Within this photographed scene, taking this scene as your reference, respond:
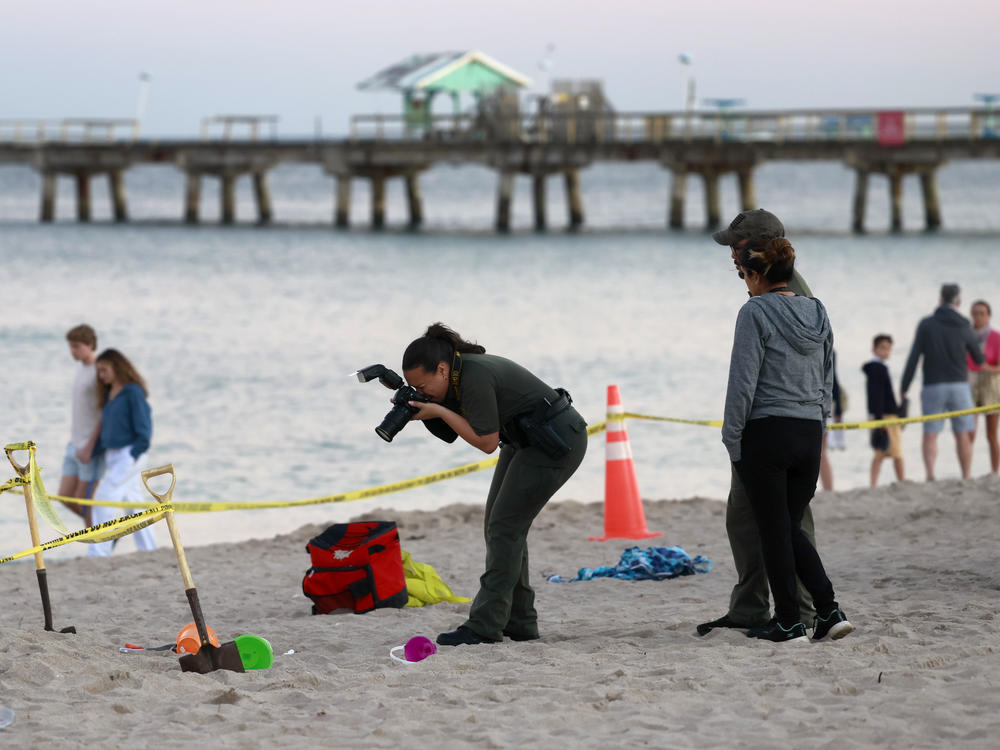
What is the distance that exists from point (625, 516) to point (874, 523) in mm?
1606

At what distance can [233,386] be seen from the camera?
1977 centimetres

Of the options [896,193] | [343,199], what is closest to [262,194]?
[343,199]

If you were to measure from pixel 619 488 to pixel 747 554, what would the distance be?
11.1 ft

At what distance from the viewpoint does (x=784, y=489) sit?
16.4 feet

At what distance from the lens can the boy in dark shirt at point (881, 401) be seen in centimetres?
1052

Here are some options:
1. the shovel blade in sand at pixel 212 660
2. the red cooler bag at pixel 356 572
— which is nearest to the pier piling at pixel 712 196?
the red cooler bag at pixel 356 572

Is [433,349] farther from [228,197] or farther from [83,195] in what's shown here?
[83,195]

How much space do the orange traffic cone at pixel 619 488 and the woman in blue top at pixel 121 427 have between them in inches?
116

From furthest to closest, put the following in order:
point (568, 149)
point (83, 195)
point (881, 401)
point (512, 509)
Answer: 1. point (83, 195)
2. point (568, 149)
3. point (881, 401)
4. point (512, 509)

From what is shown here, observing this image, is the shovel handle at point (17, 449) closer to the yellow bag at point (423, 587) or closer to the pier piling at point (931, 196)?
the yellow bag at point (423, 587)

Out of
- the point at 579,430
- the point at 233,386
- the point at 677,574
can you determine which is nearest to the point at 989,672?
the point at 579,430

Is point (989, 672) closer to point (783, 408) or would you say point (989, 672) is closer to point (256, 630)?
point (783, 408)

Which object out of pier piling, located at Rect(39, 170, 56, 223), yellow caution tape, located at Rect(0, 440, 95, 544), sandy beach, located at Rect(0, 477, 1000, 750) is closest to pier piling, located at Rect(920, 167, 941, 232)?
pier piling, located at Rect(39, 170, 56, 223)

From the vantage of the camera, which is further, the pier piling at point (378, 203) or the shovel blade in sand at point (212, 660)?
the pier piling at point (378, 203)
